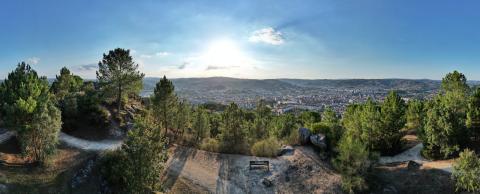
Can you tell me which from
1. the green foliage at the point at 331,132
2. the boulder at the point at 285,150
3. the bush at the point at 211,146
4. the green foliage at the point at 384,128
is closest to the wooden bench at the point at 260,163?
the boulder at the point at 285,150

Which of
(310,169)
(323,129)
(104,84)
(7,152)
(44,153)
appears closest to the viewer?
(44,153)

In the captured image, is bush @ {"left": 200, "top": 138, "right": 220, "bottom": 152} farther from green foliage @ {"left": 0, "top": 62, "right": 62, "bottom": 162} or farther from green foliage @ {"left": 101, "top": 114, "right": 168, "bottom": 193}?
green foliage @ {"left": 0, "top": 62, "right": 62, "bottom": 162}

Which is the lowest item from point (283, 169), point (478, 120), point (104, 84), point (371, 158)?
point (283, 169)

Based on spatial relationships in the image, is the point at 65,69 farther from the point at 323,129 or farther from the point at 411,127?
the point at 411,127

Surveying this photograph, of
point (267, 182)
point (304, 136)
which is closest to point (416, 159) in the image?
point (304, 136)

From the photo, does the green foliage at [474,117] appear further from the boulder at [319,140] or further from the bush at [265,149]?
the bush at [265,149]

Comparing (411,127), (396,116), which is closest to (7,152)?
(396,116)

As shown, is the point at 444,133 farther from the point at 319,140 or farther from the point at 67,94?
the point at 67,94
